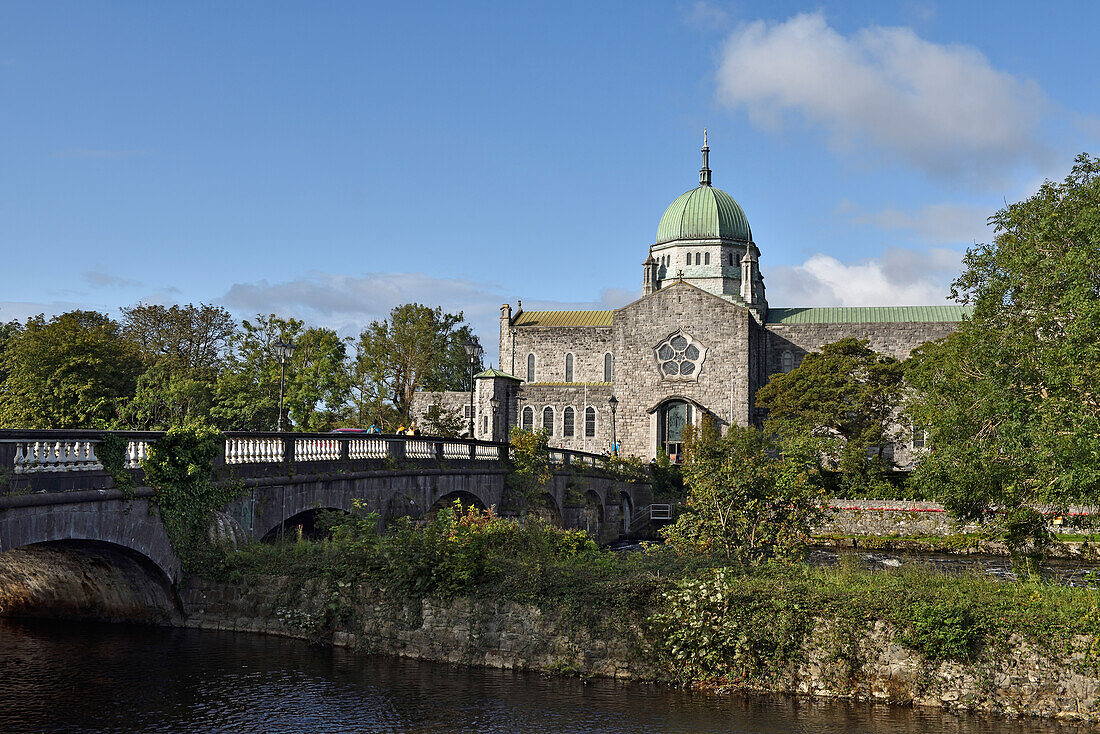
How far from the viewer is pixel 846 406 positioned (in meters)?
53.6

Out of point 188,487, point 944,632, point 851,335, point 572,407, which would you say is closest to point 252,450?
point 188,487

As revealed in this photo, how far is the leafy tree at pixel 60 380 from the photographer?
4797 centimetres

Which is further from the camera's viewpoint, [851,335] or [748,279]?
[748,279]

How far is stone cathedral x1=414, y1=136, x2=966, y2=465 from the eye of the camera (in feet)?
216

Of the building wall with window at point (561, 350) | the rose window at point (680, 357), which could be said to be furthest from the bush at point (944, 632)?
the building wall with window at point (561, 350)

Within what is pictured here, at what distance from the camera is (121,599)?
18.2m

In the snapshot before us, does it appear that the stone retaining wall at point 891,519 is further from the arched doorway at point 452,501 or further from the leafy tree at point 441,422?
the leafy tree at point 441,422

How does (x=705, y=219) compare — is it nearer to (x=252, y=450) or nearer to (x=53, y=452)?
(x=252, y=450)

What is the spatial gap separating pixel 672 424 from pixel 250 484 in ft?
164

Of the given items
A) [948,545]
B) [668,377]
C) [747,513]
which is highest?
[668,377]

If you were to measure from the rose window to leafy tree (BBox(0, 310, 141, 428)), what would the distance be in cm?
3460

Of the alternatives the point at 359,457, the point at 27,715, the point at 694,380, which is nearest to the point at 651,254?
the point at 694,380

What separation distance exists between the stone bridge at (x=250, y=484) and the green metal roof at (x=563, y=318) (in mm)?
42406

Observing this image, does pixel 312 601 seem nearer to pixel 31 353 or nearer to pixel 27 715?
pixel 27 715
